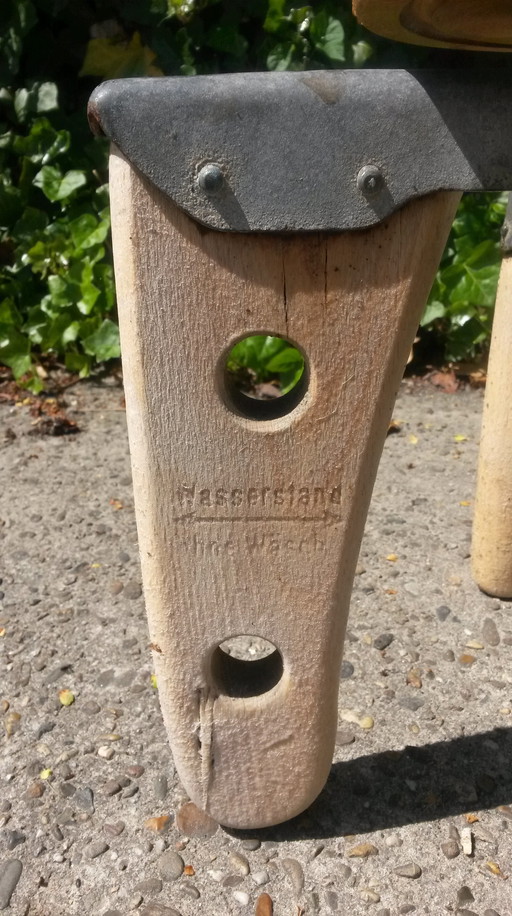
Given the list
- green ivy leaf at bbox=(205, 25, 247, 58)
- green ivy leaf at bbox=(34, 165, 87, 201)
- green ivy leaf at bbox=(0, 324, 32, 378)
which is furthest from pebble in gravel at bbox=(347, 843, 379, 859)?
green ivy leaf at bbox=(205, 25, 247, 58)

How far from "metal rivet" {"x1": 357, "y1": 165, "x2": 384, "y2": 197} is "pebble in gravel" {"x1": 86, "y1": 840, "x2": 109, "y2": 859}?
4.16ft

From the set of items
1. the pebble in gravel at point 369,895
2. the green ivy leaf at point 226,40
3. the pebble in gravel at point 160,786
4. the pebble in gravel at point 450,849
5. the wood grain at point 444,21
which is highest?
the green ivy leaf at point 226,40

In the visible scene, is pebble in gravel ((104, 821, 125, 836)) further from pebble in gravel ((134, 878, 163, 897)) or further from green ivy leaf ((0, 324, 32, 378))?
green ivy leaf ((0, 324, 32, 378))

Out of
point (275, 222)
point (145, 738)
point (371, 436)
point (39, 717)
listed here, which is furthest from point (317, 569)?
point (39, 717)

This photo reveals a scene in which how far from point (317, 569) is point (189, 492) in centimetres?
25

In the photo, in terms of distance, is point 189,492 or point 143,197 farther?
point 189,492

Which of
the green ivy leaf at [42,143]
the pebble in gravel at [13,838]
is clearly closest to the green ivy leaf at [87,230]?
the green ivy leaf at [42,143]

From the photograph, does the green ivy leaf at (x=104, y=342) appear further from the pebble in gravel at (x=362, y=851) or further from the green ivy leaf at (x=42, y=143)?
the pebble in gravel at (x=362, y=851)

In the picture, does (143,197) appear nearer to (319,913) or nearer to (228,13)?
(319,913)

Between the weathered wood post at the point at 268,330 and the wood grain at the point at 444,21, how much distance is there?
0.15 ft

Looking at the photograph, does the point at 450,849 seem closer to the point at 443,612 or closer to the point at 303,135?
the point at 443,612

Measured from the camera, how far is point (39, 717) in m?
1.84

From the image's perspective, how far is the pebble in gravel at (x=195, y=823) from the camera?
5.09ft

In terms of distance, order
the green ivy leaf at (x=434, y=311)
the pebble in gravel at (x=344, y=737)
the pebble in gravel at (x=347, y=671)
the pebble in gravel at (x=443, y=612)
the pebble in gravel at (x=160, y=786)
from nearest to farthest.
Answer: the pebble in gravel at (x=160, y=786) < the pebble in gravel at (x=344, y=737) < the pebble in gravel at (x=347, y=671) < the pebble in gravel at (x=443, y=612) < the green ivy leaf at (x=434, y=311)
